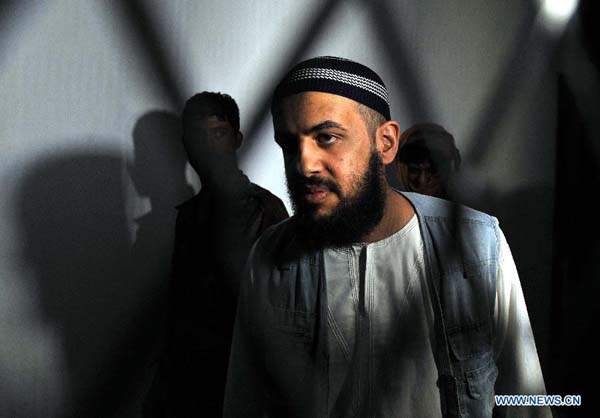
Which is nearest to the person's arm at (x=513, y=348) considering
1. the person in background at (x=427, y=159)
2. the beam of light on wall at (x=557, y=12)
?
the person in background at (x=427, y=159)

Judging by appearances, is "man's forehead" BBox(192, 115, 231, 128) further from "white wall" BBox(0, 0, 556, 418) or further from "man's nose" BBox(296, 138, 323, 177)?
"man's nose" BBox(296, 138, 323, 177)

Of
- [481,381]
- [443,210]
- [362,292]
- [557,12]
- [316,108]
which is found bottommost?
[481,381]

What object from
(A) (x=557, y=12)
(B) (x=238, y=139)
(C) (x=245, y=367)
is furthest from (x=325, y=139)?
(A) (x=557, y=12)

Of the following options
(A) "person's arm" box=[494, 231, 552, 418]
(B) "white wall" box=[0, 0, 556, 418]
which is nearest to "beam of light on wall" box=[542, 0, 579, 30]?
(B) "white wall" box=[0, 0, 556, 418]

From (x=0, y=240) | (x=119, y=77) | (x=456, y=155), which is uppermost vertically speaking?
(x=119, y=77)

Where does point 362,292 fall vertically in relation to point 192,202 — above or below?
below

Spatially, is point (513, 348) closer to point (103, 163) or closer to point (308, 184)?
point (308, 184)

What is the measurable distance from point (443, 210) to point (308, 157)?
205 mm

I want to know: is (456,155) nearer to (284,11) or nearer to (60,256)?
(284,11)

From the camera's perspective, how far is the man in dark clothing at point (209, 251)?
675mm

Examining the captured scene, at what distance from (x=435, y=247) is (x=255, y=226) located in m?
0.23

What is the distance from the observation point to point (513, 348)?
0.65 m

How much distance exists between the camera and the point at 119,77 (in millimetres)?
700

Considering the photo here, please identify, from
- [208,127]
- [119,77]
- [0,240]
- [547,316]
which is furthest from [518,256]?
[0,240]
